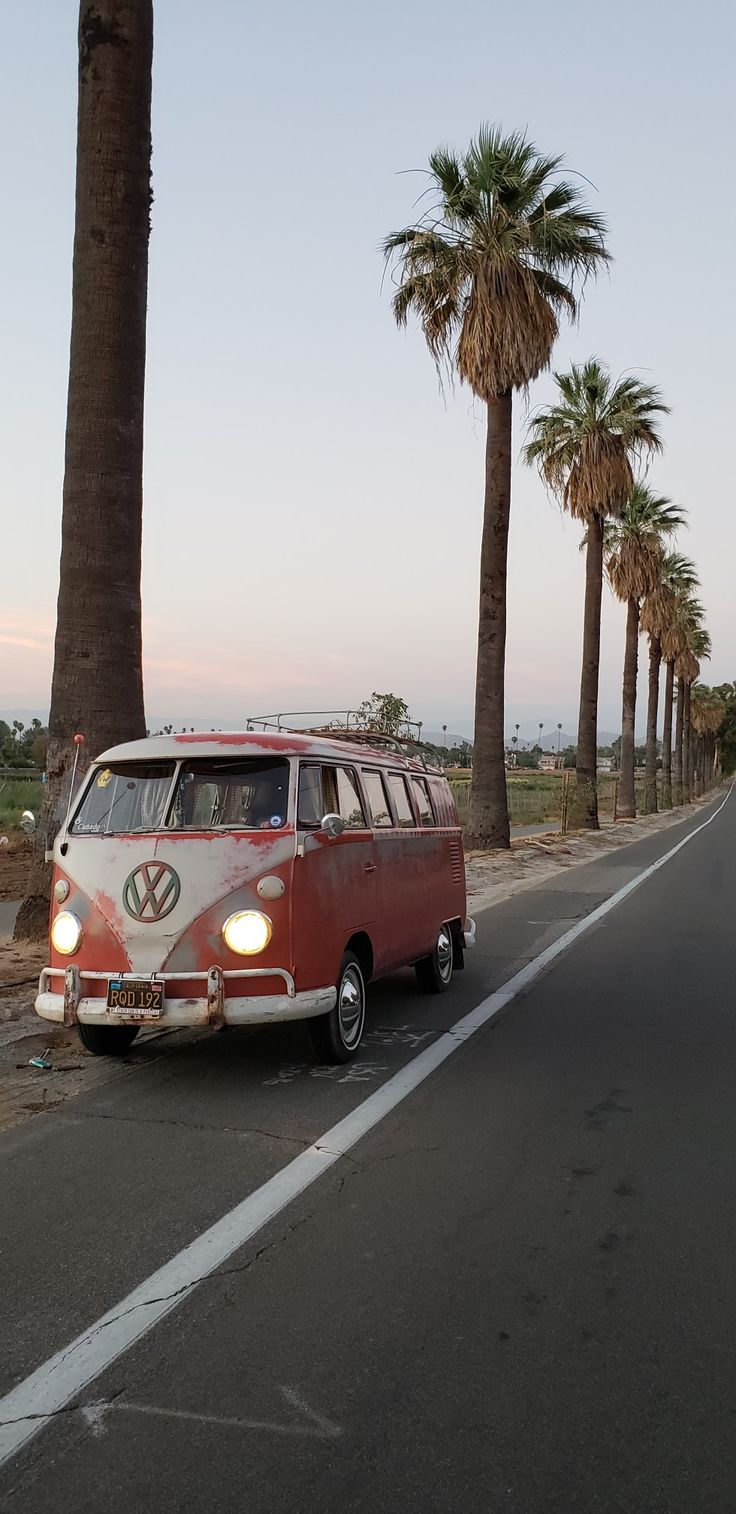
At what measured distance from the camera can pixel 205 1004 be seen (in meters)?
6.45

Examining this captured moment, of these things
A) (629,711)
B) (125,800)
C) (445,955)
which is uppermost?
(629,711)

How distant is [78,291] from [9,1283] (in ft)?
31.4

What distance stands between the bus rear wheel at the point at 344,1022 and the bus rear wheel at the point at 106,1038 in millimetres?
1222

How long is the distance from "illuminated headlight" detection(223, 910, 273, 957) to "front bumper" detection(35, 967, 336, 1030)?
116mm

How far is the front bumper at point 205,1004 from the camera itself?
646cm

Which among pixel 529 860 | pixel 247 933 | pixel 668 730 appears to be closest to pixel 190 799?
pixel 247 933

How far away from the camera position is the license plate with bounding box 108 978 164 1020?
21.3 feet

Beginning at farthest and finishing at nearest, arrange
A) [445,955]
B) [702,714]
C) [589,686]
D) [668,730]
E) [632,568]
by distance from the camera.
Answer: [702,714] → [668,730] → [632,568] → [589,686] → [445,955]

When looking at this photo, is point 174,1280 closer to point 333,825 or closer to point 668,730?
point 333,825

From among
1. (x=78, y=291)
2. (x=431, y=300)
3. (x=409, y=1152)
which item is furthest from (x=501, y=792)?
(x=409, y=1152)

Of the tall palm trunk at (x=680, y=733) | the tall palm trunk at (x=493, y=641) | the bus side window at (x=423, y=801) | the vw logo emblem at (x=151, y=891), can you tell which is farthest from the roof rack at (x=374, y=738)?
the tall palm trunk at (x=680, y=733)

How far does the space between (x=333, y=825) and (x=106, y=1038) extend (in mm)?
2049

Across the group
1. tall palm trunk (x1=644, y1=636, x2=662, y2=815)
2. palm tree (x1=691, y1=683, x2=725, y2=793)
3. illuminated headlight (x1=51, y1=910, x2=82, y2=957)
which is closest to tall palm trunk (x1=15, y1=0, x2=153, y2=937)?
illuminated headlight (x1=51, y1=910, x2=82, y2=957)

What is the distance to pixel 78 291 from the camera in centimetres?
1123
